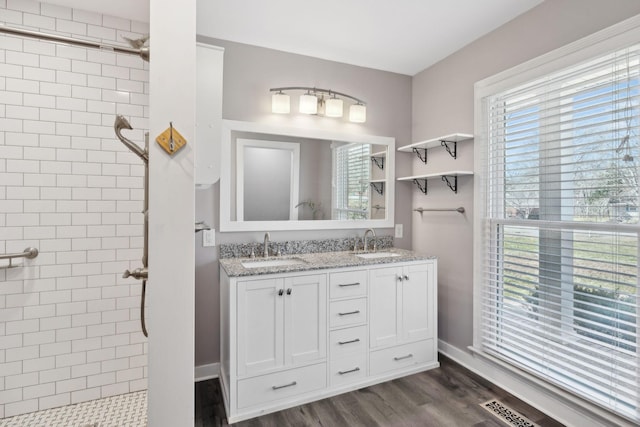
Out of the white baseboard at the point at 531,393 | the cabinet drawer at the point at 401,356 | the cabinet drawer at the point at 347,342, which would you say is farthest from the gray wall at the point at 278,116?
the white baseboard at the point at 531,393

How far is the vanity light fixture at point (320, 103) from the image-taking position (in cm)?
264

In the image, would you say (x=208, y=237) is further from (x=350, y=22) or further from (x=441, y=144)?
(x=441, y=144)

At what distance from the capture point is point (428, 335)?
2646 mm

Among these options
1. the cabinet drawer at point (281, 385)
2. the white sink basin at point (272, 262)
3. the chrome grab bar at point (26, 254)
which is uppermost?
the chrome grab bar at point (26, 254)

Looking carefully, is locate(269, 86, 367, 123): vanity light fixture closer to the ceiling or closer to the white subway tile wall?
the ceiling

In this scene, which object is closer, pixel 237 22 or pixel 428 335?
pixel 237 22

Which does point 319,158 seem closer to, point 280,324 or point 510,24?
point 280,324

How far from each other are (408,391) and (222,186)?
6.45 feet

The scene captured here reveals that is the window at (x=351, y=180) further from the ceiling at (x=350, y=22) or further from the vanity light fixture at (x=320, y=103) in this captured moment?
the ceiling at (x=350, y=22)

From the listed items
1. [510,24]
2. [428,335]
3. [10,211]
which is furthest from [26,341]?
[510,24]

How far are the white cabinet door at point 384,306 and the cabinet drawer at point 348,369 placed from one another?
5.6 inches

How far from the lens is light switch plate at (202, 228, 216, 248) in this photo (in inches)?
97.5

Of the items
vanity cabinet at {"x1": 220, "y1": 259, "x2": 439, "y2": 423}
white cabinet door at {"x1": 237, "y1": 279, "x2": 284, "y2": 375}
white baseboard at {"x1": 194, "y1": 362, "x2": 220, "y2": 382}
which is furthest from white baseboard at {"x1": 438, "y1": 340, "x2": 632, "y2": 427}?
white baseboard at {"x1": 194, "y1": 362, "x2": 220, "y2": 382}

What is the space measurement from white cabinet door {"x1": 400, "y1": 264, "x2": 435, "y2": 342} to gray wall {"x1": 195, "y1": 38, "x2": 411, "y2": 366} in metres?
0.62
